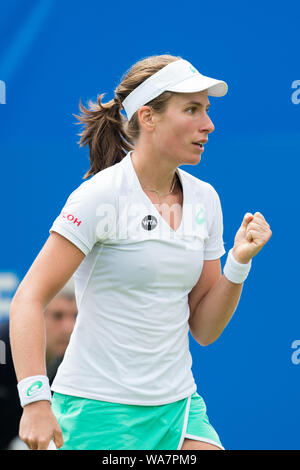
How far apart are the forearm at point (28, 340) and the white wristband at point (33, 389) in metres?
0.02

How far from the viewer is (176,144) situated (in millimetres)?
1994

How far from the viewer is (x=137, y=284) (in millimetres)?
1885

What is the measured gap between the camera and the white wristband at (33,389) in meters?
1.69

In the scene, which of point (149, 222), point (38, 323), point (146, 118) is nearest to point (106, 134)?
point (146, 118)

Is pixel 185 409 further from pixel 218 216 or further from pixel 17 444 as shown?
pixel 17 444

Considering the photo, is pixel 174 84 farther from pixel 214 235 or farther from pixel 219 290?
pixel 219 290

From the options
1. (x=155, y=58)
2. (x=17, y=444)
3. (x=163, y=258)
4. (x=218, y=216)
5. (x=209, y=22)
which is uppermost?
(x=209, y=22)

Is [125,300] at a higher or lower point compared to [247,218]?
lower

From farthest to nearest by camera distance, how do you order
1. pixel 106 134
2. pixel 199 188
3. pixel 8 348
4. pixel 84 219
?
pixel 8 348, pixel 106 134, pixel 199 188, pixel 84 219

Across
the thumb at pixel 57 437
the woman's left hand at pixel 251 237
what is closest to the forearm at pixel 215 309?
the woman's left hand at pixel 251 237

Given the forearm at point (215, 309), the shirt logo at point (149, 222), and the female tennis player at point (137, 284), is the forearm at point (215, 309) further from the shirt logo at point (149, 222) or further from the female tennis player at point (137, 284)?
the shirt logo at point (149, 222)

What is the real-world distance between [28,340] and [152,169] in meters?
0.62
